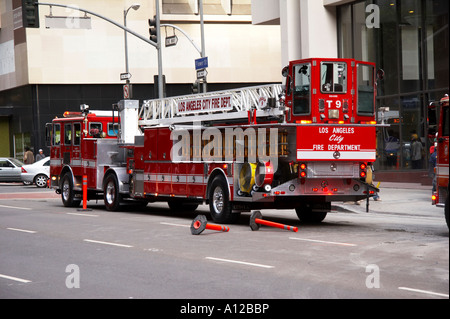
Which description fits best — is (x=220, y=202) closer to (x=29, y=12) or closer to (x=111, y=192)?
(x=111, y=192)

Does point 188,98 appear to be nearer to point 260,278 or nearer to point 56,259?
point 56,259

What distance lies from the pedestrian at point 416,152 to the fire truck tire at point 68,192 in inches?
515

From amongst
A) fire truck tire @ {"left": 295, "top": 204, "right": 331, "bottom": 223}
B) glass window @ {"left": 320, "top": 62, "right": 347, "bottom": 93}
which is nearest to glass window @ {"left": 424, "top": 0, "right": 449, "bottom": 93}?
fire truck tire @ {"left": 295, "top": 204, "right": 331, "bottom": 223}

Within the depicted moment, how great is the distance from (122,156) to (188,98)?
383cm

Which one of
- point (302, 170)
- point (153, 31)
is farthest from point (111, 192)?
point (153, 31)

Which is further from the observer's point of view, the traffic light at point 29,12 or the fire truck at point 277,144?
the traffic light at point 29,12

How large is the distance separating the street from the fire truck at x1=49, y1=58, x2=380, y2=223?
2.54 ft

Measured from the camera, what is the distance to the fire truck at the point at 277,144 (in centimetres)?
1592

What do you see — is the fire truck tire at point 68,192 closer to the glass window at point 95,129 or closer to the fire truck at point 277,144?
the glass window at point 95,129

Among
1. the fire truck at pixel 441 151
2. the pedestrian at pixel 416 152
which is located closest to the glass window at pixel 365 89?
the fire truck at pixel 441 151

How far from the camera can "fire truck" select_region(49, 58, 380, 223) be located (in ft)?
52.2

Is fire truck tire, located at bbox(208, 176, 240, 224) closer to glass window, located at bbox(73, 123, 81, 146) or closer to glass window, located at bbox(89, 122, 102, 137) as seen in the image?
glass window, located at bbox(89, 122, 102, 137)

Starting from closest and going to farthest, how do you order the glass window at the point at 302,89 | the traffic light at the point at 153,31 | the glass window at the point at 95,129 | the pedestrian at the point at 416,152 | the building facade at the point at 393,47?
the glass window at the point at 302,89
the glass window at the point at 95,129
the traffic light at the point at 153,31
the building facade at the point at 393,47
the pedestrian at the point at 416,152

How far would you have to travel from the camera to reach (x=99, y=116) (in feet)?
77.1
